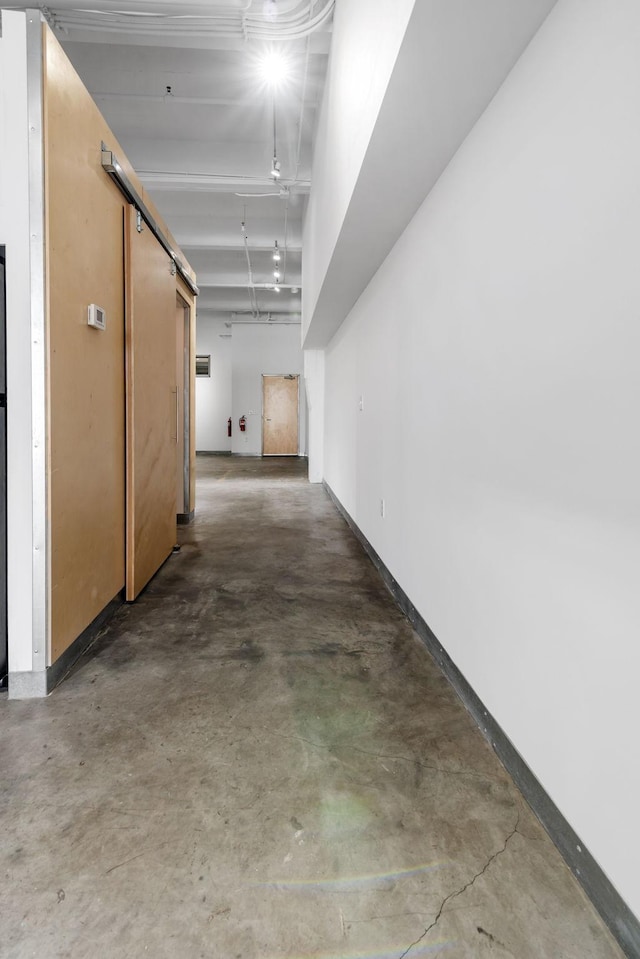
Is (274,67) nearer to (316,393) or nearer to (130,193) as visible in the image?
(130,193)

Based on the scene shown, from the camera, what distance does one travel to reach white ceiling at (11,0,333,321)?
341 cm

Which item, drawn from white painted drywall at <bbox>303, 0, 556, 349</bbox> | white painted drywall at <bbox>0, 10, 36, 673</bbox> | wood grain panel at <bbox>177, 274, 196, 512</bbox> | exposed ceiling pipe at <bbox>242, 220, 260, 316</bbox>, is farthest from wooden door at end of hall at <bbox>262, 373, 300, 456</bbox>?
white painted drywall at <bbox>0, 10, 36, 673</bbox>

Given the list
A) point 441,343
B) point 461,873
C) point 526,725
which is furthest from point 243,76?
point 461,873

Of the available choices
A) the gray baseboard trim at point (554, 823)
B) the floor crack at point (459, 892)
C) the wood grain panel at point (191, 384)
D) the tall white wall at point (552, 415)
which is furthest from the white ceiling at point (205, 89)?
the floor crack at point (459, 892)

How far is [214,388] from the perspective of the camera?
46.8 feet

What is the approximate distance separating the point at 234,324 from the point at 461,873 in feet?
44.2

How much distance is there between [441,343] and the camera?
236cm

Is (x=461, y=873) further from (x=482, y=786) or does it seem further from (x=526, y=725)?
(x=526, y=725)

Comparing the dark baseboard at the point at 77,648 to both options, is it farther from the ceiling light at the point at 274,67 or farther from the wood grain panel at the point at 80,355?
the ceiling light at the point at 274,67

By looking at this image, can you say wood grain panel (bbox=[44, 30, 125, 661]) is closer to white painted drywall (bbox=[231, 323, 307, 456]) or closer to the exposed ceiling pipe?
the exposed ceiling pipe

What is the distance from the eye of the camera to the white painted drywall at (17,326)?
6.45ft

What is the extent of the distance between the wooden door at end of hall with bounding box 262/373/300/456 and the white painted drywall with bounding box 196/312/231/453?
122 cm

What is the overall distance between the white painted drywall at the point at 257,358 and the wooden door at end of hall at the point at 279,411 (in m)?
0.17

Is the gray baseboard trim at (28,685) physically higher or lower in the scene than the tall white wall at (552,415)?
lower
